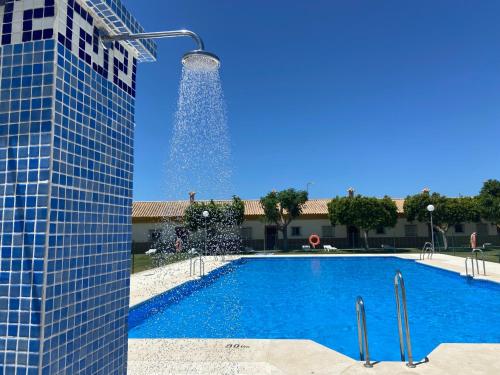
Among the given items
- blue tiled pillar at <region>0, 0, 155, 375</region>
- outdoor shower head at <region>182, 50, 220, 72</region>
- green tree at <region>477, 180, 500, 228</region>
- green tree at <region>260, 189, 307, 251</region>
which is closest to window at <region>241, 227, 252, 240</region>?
green tree at <region>260, 189, 307, 251</region>

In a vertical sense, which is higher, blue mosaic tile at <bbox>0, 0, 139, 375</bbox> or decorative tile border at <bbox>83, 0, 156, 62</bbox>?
decorative tile border at <bbox>83, 0, 156, 62</bbox>

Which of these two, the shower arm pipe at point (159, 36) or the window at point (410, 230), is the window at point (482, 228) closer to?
the window at point (410, 230)

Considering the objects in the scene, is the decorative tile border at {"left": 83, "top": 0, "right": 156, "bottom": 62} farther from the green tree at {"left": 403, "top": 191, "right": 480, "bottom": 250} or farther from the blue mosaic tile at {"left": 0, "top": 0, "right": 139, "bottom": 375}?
the green tree at {"left": 403, "top": 191, "right": 480, "bottom": 250}

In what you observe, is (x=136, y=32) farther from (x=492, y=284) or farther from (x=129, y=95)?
(x=492, y=284)

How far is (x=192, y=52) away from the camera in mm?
3453

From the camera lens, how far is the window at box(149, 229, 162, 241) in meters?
31.5

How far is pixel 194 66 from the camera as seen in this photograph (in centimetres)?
385

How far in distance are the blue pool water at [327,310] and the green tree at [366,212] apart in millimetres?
9243

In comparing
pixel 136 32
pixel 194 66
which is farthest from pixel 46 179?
pixel 194 66

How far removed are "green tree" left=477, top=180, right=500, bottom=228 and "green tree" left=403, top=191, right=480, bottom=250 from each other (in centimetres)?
121

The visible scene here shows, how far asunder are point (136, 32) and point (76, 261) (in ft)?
5.94

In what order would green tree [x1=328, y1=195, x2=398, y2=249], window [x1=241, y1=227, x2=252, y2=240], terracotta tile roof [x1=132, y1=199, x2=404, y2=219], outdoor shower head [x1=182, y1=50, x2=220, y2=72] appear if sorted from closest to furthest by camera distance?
outdoor shower head [x1=182, y1=50, x2=220, y2=72] → green tree [x1=328, y1=195, x2=398, y2=249] → window [x1=241, y1=227, x2=252, y2=240] → terracotta tile roof [x1=132, y1=199, x2=404, y2=219]

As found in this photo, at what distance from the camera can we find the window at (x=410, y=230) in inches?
1213

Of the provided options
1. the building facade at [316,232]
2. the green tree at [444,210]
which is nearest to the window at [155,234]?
the building facade at [316,232]
